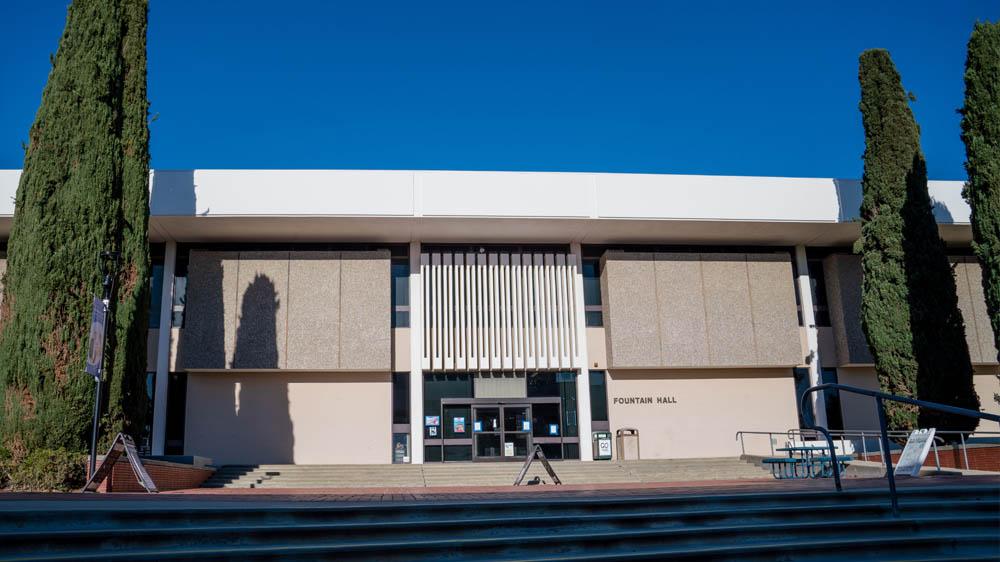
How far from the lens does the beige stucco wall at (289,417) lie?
20.7 m

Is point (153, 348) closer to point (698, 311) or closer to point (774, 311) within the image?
point (698, 311)

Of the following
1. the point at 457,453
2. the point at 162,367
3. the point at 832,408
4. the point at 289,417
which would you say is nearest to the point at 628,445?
the point at 457,453

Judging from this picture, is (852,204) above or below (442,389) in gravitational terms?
above

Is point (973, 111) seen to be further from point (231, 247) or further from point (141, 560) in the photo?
Result: point (231, 247)

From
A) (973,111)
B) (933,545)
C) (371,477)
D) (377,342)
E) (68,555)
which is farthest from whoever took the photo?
(377,342)

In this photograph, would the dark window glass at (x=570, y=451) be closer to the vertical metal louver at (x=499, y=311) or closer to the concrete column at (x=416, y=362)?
the vertical metal louver at (x=499, y=311)

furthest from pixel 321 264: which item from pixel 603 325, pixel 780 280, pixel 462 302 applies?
pixel 780 280

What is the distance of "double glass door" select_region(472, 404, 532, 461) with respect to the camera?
21266 millimetres

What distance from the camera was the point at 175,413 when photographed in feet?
68.5

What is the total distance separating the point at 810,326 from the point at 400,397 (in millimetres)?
12016

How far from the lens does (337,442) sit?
20.9 m

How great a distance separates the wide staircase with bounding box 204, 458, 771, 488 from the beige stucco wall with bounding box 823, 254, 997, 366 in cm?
543

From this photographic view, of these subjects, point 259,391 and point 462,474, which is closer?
point 462,474

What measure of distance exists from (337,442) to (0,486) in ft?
31.6
